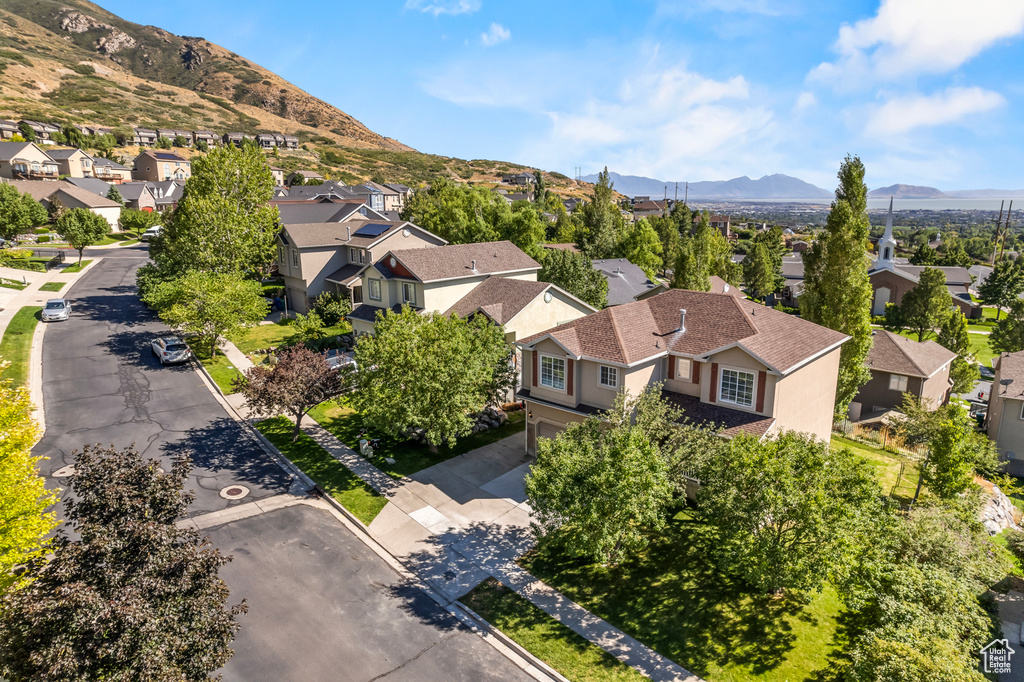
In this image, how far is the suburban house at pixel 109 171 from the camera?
117875mm

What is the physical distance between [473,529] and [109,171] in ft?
448

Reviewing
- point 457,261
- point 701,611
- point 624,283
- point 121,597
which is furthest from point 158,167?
point 701,611

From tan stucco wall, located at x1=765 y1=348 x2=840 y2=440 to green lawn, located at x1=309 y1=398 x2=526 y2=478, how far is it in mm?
13151

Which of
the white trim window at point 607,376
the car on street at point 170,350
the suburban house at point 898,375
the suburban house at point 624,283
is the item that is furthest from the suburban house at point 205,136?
the suburban house at point 898,375

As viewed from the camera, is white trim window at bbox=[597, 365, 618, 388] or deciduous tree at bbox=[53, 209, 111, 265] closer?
white trim window at bbox=[597, 365, 618, 388]

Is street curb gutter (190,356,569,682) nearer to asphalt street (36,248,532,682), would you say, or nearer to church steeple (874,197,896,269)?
asphalt street (36,248,532,682)

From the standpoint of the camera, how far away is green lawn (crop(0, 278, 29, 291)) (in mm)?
53281

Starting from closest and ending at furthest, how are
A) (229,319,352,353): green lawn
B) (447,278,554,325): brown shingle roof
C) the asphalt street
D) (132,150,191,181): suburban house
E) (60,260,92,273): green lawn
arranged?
1. the asphalt street
2. (447,278,554,325): brown shingle roof
3. (229,319,352,353): green lawn
4. (60,260,92,273): green lawn
5. (132,150,191,181): suburban house

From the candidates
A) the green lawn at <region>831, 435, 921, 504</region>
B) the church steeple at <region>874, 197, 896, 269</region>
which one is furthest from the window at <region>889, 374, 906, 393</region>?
the church steeple at <region>874, 197, 896, 269</region>

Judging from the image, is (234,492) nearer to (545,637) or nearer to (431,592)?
(431,592)

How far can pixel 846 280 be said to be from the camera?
33281 mm

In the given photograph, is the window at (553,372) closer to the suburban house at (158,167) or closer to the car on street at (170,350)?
the car on street at (170,350)

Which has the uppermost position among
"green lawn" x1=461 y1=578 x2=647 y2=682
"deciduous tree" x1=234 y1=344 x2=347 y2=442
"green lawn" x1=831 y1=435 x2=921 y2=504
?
"deciduous tree" x1=234 y1=344 x2=347 y2=442

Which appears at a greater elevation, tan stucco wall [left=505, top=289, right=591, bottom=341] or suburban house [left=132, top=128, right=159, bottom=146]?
suburban house [left=132, top=128, right=159, bottom=146]
